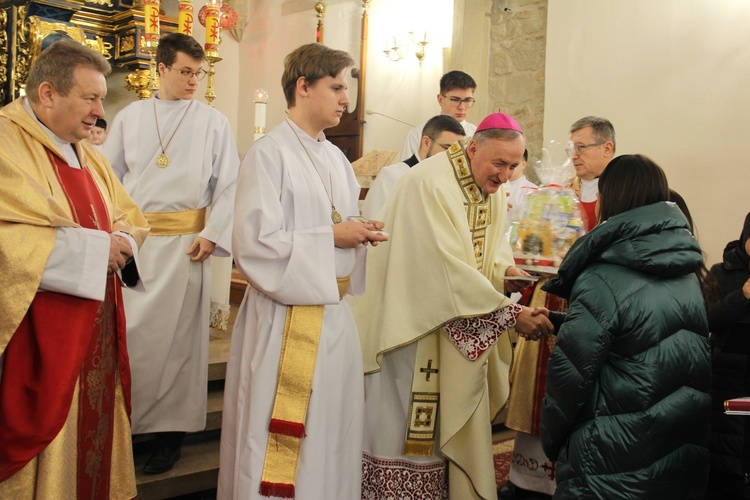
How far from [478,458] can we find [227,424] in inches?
45.5

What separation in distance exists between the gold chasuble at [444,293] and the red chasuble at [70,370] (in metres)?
1.17

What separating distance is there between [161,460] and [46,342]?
5.21 feet

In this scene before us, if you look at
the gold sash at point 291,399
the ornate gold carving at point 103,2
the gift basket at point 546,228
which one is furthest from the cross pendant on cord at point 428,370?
the ornate gold carving at point 103,2

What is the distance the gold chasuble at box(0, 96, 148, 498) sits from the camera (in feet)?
8.36

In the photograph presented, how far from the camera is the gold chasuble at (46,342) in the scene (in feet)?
8.36

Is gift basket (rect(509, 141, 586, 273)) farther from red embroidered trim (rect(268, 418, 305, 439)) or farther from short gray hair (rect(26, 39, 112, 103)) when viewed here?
short gray hair (rect(26, 39, 112, 103))

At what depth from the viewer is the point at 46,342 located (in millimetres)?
2639

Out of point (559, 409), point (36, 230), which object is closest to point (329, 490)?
point (559, 409)

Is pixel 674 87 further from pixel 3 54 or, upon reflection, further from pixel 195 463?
pixel 3 54

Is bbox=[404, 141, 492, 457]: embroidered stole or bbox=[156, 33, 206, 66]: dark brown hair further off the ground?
bbox=[156, 33, 206, 66]: dark brown hair

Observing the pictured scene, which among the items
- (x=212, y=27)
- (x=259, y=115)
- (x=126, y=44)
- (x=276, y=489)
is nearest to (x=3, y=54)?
(x=126, y=44)

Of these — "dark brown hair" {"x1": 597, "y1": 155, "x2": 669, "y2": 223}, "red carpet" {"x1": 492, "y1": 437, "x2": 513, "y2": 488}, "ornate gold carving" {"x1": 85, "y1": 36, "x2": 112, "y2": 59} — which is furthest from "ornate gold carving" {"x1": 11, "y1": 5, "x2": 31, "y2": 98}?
"dark brown hair" {"x1": 597, "y1": 155, "x2": 669, "y2": 223}

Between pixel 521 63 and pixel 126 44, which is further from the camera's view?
pixel 521 63

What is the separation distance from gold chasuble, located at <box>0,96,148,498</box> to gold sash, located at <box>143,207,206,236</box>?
1146 mm
